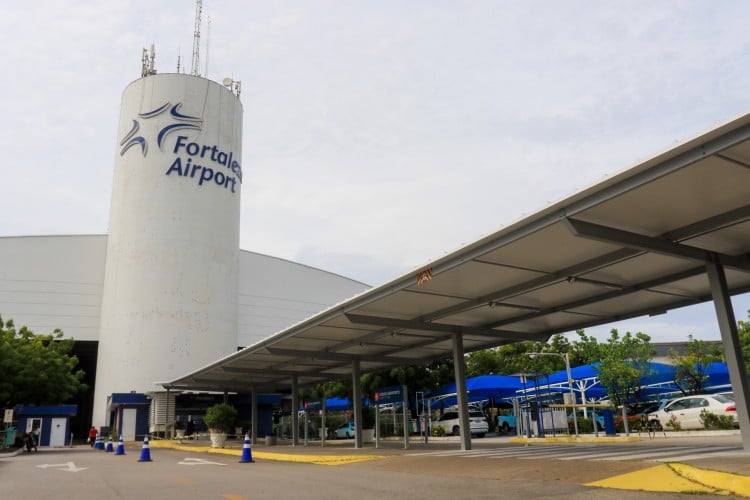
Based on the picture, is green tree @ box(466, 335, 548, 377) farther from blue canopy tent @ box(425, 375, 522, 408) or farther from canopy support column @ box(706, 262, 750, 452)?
canopy support column @ box(706, 262, 750, 452)

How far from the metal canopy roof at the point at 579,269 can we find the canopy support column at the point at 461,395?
0.60 metres

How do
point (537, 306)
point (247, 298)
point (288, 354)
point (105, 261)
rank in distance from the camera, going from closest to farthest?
point (537, 306) < point (288, 354) < point (105, 261) < point (247, 298)

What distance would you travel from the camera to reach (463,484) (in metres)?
10.1

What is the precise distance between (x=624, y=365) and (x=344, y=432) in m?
17.5

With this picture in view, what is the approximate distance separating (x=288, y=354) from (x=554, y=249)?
14229 mm

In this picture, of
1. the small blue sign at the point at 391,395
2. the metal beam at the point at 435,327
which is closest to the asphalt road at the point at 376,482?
the metal beam at the point at 435,327

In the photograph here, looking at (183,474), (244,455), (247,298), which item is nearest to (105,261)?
(247,298)

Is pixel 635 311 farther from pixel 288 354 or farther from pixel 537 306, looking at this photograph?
pixel 288 354

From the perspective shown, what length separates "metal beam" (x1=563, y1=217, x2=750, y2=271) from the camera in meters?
10.4

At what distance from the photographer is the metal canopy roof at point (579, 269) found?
9.32 meters

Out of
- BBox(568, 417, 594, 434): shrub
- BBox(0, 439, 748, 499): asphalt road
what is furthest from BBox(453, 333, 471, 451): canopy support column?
BBox(568, 417, 594, 434): shrub

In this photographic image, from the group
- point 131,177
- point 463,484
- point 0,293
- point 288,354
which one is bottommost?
point 463,484

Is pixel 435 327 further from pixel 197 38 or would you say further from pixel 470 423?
pixel 197 38

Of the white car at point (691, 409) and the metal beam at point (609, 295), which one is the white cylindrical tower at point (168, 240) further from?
the white car at point (691, 409)
